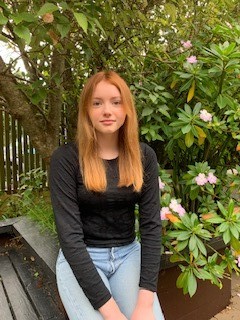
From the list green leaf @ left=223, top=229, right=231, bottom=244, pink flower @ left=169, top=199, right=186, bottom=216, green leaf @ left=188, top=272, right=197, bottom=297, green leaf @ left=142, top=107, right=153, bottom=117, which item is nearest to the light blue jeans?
green leaf @ left=188, top=272, right=197, bottom=297

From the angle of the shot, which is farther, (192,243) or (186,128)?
(186,128)

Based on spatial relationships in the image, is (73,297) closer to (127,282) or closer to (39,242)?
(127,282)

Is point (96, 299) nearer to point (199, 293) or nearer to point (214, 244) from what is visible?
point (214, 244)

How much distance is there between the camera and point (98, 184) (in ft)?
5.29

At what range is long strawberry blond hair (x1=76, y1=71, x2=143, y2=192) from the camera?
163 cm

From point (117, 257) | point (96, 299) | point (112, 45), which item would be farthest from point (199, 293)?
point (112, 45)

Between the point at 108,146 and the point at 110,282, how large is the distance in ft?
2.31

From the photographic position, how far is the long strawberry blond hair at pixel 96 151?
1630 millimetres

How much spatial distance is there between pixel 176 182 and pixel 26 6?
1553 millimetres

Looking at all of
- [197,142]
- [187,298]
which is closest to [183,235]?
[197,142]

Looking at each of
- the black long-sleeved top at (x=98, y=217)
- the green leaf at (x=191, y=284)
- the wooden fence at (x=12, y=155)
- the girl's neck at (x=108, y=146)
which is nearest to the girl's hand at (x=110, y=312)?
the black long-sleeved top at (x=98, y=217)

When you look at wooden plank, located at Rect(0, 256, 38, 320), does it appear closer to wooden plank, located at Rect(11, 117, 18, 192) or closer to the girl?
the girl

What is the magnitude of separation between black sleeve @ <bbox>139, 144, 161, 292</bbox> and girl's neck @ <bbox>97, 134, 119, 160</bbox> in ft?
0.55

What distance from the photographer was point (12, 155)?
5367 mm
